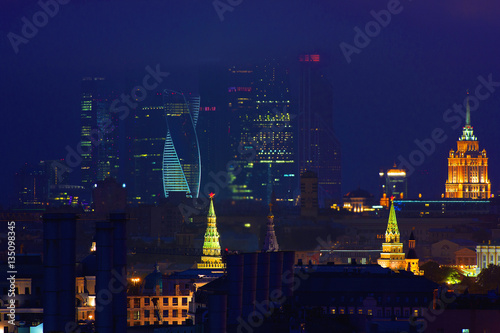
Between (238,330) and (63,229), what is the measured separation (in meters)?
10.8

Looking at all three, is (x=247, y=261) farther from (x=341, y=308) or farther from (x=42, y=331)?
(x=42, y=331)

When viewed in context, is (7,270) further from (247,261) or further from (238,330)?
(238,330)

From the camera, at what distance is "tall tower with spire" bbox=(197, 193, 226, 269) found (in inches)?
7111

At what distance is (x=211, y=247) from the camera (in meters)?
186

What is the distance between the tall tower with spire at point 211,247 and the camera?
18062cm

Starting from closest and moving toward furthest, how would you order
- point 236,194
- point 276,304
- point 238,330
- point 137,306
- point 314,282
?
point 238,330 < point 276,304 < point 314,282 < point 137,306 < point 236,194

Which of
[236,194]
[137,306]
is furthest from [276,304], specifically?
[236,194]

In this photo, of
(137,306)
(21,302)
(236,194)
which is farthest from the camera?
(236,194)

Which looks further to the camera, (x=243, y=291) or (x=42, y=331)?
(x=243, y=291)

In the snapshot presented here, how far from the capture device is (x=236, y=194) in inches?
7254

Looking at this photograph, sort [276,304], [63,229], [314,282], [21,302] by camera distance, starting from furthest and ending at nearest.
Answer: [314,282]
[21,302]
[276,304]
[63,229]

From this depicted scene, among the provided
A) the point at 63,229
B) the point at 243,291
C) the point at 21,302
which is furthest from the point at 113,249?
the point at 21,302

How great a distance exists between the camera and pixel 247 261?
330 feet

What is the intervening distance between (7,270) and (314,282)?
19838 millimetres
